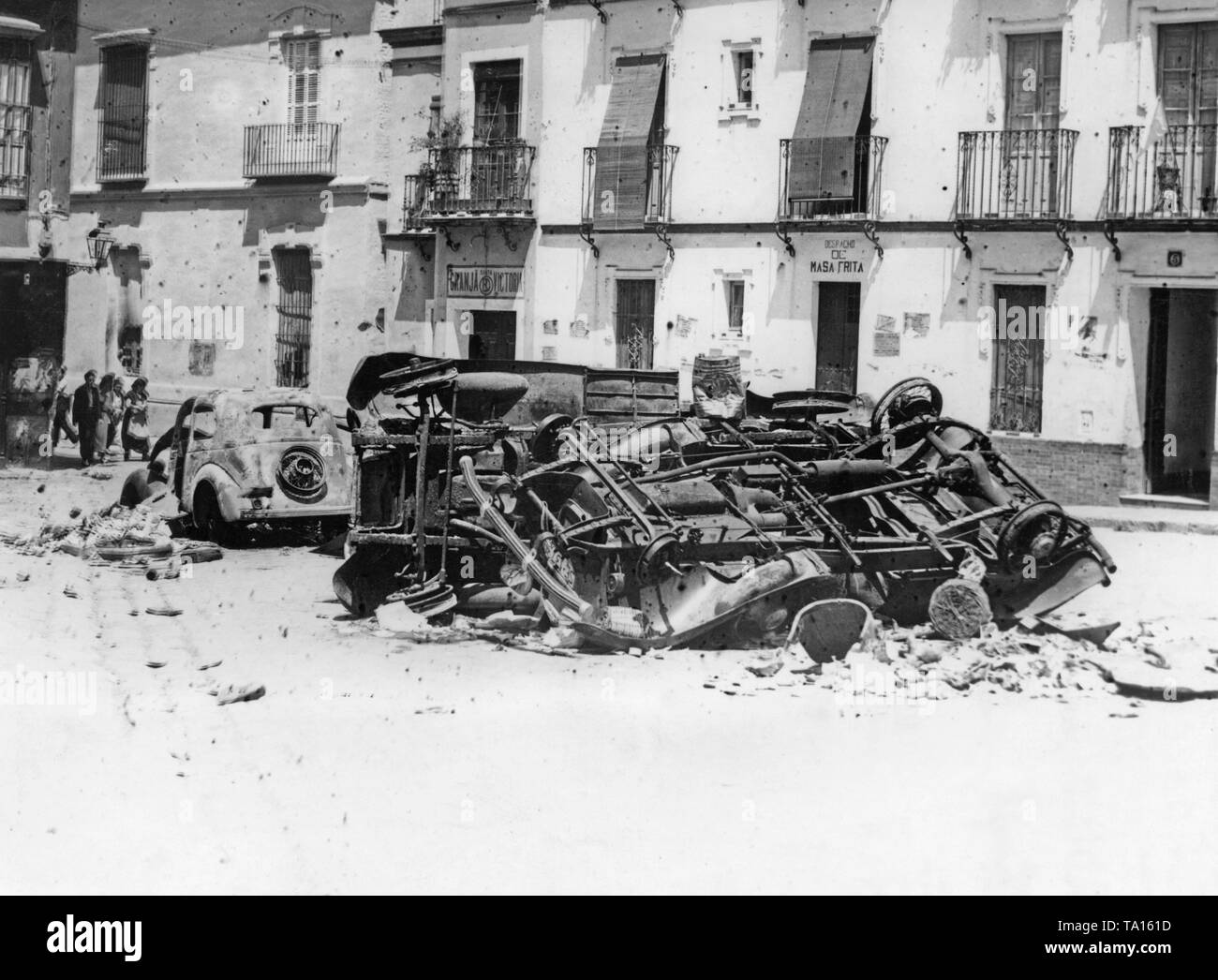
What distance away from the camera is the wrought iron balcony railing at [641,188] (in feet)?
63.0

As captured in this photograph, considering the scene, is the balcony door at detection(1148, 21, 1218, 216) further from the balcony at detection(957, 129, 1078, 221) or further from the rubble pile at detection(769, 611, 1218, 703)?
the rubble pile at detection(769, 611, 1218, 703)

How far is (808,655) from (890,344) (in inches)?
322

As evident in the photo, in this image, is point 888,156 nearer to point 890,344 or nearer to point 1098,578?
point 890,344

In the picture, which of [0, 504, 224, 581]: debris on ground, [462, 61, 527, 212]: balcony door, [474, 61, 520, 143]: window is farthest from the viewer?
[474, 61, 520, 143]: window

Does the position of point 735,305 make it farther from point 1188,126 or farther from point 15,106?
point 15,106

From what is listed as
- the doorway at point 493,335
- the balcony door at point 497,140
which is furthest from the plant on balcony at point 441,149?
the doorway at point 493,335

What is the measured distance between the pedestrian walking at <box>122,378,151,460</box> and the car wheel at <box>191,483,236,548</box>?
1.74 m

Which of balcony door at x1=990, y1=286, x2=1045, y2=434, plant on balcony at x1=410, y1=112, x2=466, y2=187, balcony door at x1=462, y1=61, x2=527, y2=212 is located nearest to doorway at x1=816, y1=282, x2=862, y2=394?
balcony door at x1=990, y1=286, x2=1045, y2=434

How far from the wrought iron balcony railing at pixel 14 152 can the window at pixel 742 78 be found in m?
8.96

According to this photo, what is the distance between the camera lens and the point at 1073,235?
16250 millimetres

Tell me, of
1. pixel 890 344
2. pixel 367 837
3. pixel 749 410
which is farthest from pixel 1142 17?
pixel 367 837

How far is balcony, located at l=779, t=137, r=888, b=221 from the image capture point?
17844 millimetres

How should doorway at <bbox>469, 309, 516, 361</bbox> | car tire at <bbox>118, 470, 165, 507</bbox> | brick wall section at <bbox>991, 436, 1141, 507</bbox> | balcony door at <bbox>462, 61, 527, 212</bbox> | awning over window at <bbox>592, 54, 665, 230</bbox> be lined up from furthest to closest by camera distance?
1. doorway at <bbox>469, 309, 516, 361</bbox>
2. balcony door at <bbox>462, 61, 527, 212</bbox>
3. awning over window at <bbox>592, 54, 665, 230</bbox>
4. car tire at <bbox>118, 470, 165, 507</bbox>
5. brick wall section at <bbox>991, 436, 1141, 507</bbox>

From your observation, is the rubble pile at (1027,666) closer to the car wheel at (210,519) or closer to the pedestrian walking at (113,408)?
the car wheel at (210,519)
